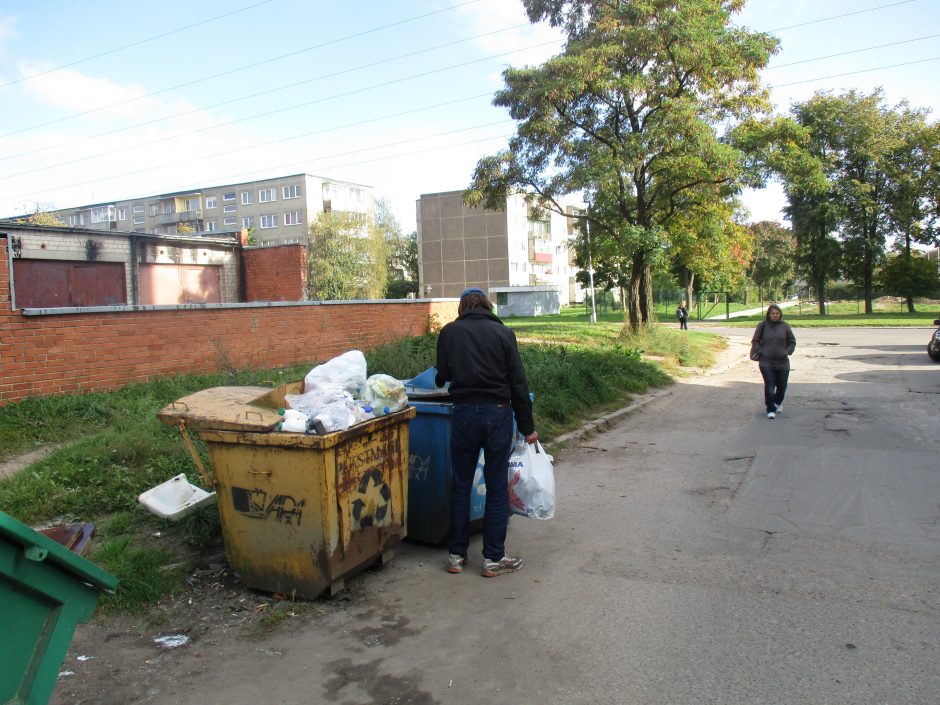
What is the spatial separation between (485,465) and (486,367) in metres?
0.67

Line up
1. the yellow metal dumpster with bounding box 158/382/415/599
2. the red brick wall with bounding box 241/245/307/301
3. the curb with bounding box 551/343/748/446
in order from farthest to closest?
the red brick wall with bounding box 241/245/307/301 < the curb with bounding box 551/343/748/446 < the yellow metal dumpster with bounding box 158/382/415/599

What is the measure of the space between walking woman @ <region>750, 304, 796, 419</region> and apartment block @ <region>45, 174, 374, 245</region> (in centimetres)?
6561

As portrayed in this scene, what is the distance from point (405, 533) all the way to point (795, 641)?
2.55m

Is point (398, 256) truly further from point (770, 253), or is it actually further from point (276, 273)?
point (276, 273)

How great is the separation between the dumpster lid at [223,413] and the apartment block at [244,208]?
69.7 m

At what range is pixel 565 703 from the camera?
10.5ft

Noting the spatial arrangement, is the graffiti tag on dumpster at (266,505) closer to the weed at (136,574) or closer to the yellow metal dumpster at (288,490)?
the yellow metal dumpster at (288,490)

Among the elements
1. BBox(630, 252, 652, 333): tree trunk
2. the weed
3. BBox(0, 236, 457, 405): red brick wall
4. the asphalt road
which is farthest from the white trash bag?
BBox(630, 252, 652, 333): tree trunk

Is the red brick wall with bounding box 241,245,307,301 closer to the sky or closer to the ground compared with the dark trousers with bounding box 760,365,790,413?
closer to the sky

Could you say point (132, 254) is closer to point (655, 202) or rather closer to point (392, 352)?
point (392, 352)

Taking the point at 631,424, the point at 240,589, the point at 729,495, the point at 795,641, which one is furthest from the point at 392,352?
the point at 795,641

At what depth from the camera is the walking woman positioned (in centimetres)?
1068

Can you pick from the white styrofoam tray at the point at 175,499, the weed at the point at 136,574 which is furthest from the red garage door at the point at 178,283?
the weed at the point at 136,574

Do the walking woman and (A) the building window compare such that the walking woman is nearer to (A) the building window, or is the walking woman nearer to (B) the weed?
(B) the weed
